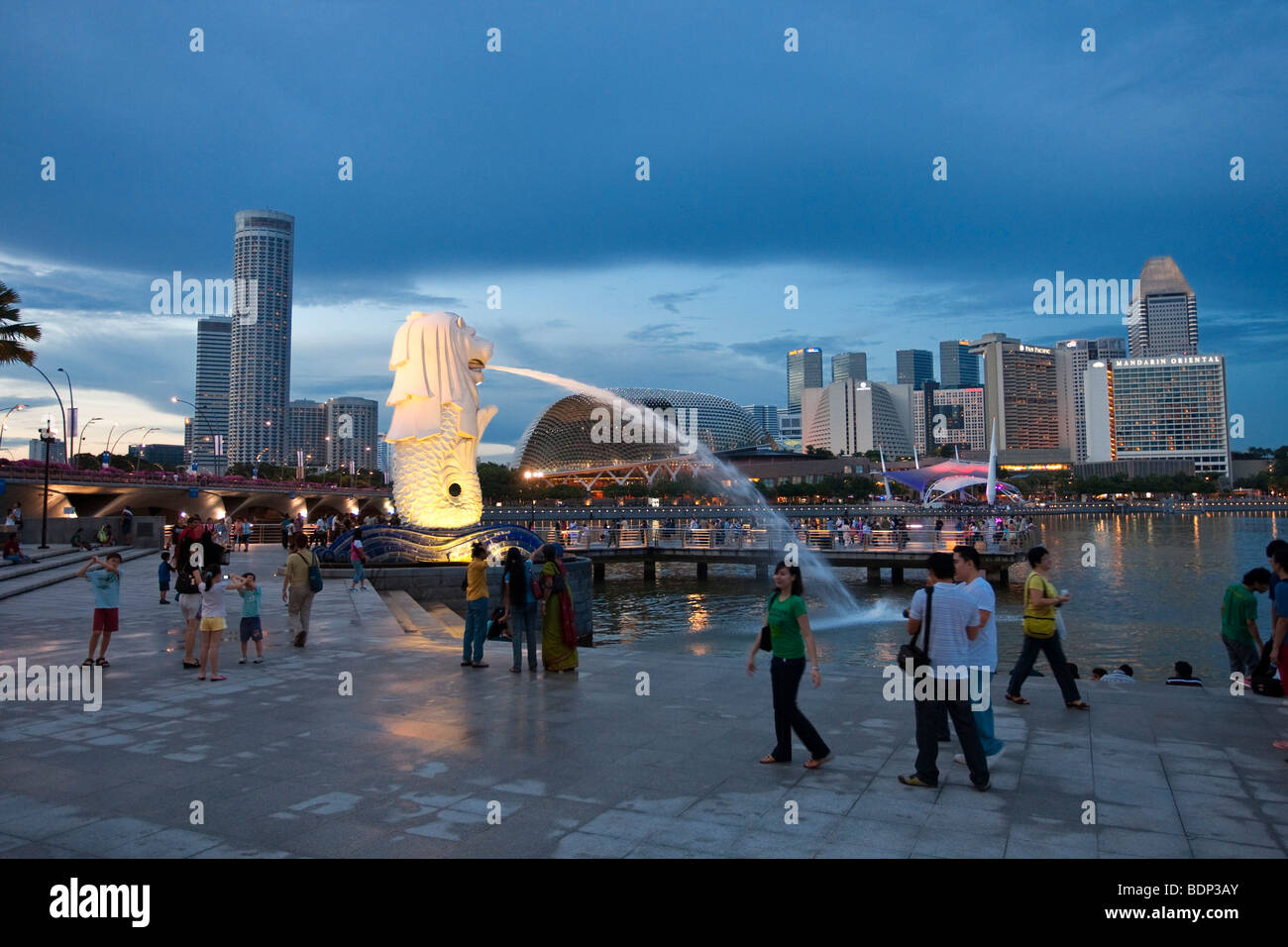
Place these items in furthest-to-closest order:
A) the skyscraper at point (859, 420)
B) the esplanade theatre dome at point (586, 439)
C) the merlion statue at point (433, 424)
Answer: the skyscraper at point (859, 420) → the esplanade theatre dome at point (586, 439) → the merlion statue at point (433, 424)

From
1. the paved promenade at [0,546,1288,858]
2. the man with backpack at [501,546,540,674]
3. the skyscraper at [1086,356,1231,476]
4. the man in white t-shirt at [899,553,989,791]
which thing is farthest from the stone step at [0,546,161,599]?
the skyscraper at [1086,356,1231,476]

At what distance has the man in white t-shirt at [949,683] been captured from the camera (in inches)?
214

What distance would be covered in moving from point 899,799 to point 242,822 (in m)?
4.03

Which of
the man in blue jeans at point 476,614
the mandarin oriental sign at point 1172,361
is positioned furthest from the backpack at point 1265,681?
the mandarin oriental sign at point 1172,361

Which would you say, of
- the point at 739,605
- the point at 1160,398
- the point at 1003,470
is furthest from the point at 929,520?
the point at 1160,398

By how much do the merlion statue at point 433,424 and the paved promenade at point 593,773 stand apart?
46.3 feet

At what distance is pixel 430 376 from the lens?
77.2 feet

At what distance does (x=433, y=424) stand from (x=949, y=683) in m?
19.8

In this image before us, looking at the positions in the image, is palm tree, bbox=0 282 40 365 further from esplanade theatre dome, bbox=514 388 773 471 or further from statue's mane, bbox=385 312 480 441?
esplanade theatre dome, bbox=514 388 773 471

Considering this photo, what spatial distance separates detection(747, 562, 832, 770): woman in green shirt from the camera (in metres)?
5.88

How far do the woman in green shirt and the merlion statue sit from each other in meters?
18.5

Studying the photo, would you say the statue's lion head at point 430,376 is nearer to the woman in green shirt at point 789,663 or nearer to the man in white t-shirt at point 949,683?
the woman in green shirt at point 789,663
